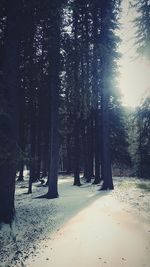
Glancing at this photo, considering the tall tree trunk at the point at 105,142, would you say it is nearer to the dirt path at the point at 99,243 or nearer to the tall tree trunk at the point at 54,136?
the tall tree trunk at the point at 54,136

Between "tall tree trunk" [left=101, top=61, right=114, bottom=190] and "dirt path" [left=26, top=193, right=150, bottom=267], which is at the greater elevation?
"tall tree trunk" [left=101, top=61, right=114, bottom=190]

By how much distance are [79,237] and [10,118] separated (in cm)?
463


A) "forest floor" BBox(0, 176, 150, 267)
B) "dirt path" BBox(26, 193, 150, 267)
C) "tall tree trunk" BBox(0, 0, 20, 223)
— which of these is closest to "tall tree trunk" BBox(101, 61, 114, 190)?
"forest floor" BBox(0, 176, 150, 267)

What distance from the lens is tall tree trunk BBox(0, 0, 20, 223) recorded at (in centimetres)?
1070

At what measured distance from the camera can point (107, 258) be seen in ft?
23.7

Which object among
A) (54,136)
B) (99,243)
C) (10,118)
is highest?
(54,136)

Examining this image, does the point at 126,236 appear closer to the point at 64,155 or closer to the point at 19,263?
the point at 19,263

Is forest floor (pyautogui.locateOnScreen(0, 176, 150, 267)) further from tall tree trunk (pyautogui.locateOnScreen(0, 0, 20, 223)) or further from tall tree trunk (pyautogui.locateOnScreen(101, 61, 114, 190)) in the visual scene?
tall tree trunk (pyautogui.locateOnScreen(101, 61, 114, 190))

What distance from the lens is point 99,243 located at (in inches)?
321

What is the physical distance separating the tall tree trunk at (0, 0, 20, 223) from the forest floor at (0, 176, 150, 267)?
31.9 inches

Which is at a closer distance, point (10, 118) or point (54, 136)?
point (10, 118)

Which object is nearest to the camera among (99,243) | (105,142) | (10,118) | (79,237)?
(99,243)

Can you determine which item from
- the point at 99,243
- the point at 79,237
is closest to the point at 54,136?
the point at 79,237

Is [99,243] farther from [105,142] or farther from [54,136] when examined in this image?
[105,142]
